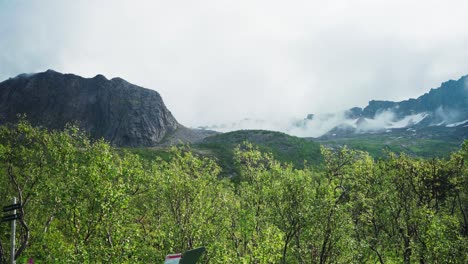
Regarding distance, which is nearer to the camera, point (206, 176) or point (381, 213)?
point (206, 176)

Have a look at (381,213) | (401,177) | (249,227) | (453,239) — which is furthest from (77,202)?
(401,177)

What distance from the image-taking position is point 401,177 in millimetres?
47094

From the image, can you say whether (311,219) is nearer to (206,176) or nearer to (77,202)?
(206,176)

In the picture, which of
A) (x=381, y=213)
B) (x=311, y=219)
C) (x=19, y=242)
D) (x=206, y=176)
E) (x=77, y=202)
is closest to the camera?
(x=77, y=202)

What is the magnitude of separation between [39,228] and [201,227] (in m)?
22.2

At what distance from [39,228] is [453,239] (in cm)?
4440

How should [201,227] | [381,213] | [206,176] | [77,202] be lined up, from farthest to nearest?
[381,213]
[206,176]
[201,227]
[77,202]

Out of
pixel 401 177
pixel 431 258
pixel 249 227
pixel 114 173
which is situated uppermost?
pixel 114 173

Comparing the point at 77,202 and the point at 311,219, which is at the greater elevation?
the point at 77,202

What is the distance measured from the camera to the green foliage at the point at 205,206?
27.7 meters

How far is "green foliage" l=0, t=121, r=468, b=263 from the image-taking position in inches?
1089

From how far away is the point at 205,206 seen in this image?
3622cm

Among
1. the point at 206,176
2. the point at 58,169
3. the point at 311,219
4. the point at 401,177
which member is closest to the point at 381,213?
the point at 401,177

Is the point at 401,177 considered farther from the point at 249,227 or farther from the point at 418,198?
the point at 249,227
